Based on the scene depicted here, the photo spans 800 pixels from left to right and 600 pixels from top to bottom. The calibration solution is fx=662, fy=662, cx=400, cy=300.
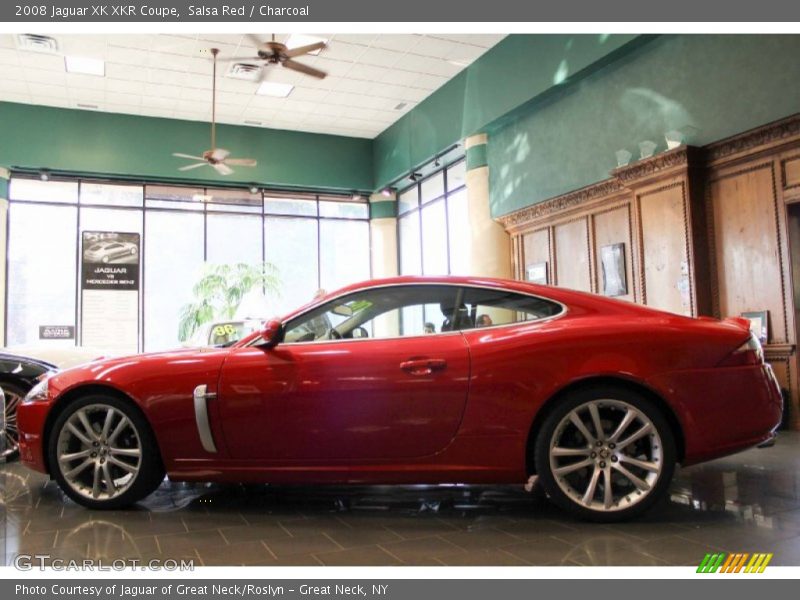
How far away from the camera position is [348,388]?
305 cm

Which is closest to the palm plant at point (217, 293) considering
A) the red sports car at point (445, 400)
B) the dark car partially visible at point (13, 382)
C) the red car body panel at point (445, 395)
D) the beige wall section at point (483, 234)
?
the beige wall section at point (483, 234)

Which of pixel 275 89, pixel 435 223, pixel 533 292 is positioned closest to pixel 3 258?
pixel 275 89

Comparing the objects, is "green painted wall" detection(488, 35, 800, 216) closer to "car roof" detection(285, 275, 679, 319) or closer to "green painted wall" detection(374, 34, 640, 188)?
"green painted wall" detection(374, 34, 640, 188)

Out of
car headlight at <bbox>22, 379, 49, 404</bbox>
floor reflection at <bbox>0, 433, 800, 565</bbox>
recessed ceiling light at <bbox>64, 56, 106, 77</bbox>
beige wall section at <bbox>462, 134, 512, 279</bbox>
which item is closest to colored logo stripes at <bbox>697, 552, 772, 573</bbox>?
floor reflection at <bbox>0, 433, 800, 565</bbox>

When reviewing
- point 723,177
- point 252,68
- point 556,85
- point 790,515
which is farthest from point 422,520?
point 252,68

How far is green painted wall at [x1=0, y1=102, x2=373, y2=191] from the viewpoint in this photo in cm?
1359

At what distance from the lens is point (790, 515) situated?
2988 mm

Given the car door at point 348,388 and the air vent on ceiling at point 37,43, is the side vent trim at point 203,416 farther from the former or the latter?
the air vent on ceiling at point 37,43

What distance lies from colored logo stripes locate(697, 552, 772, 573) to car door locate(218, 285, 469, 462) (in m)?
1.11

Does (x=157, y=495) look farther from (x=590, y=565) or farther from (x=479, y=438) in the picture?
(x=590, y=565)

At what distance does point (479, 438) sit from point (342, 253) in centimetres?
1404

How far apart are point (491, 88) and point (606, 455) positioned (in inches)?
372

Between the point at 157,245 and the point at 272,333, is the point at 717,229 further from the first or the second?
the point at 157,245

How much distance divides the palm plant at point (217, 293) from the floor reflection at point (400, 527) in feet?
35.3
